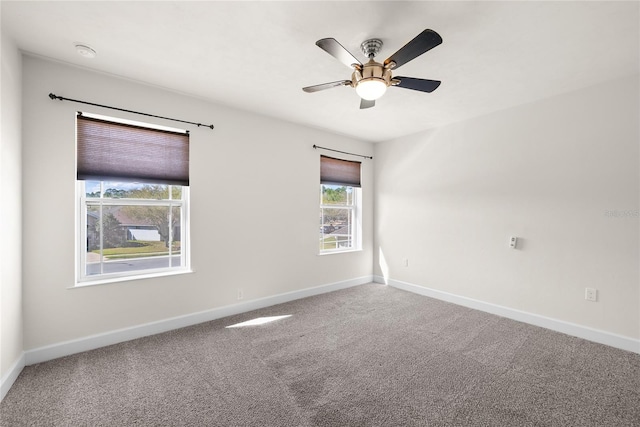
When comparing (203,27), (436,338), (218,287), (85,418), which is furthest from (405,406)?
(203,27)

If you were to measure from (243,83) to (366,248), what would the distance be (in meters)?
3.40

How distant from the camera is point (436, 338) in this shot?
9.51 ft

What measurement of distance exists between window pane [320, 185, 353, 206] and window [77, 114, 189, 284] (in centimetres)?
217

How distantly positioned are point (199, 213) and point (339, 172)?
2.37m

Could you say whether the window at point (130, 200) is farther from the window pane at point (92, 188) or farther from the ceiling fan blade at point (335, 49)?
the ceiling fan blade at point (335, 49)

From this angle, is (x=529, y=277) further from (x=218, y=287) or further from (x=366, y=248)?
(x=218, y=287)

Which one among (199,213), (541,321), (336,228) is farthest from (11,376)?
(541,321)

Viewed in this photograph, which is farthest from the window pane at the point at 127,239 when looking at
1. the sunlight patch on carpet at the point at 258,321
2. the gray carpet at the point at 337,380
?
the sunlight patch on carpet at the point at 258,321

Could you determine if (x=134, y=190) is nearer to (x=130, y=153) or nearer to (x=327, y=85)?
(x=130, y=153)

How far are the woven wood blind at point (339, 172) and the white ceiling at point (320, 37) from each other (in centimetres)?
144

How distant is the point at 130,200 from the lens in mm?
2875

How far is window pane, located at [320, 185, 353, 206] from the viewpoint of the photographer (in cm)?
467

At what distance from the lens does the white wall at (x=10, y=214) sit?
1.97m

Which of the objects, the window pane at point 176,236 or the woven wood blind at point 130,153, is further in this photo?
the window pane at point 176,236
